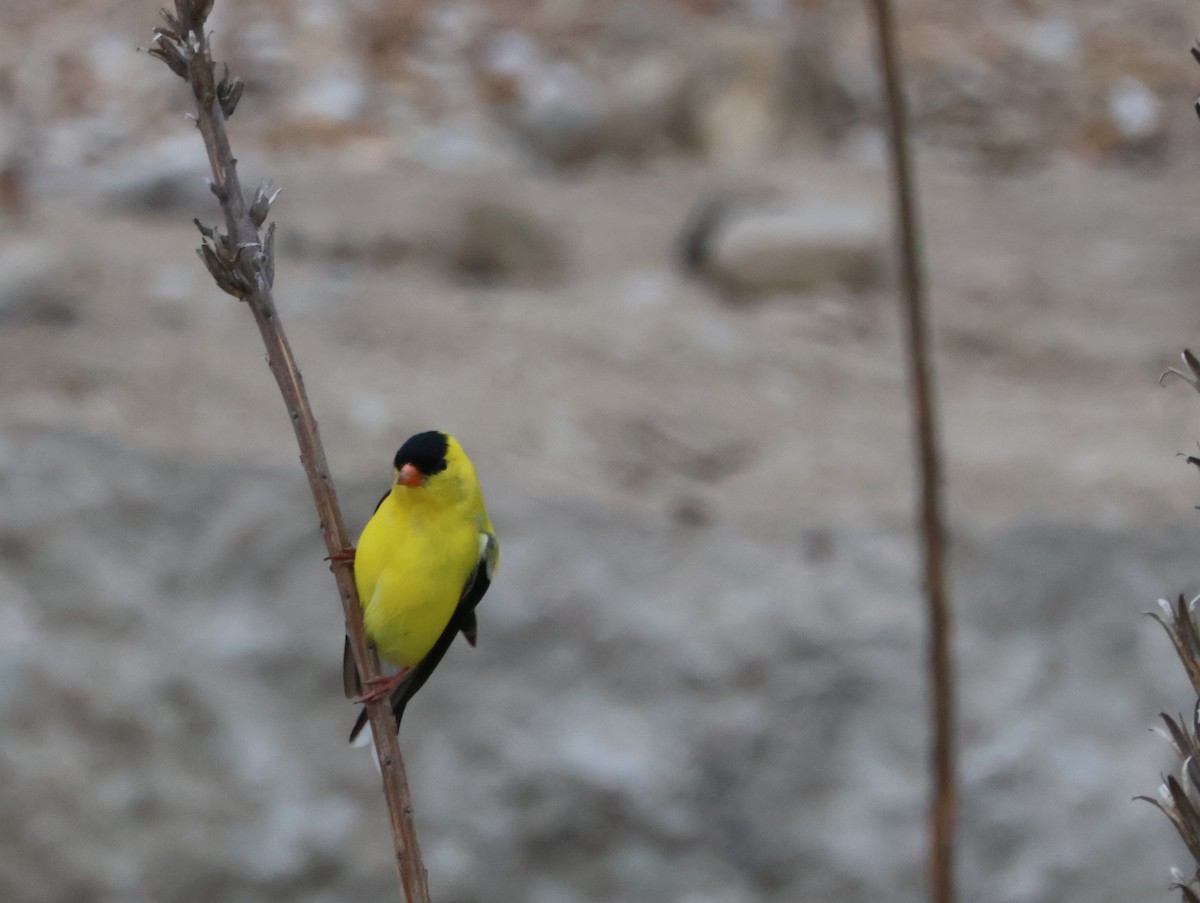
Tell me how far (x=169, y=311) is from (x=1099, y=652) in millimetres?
2739

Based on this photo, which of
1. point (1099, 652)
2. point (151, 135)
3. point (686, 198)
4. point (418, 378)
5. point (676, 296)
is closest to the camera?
point (1099, 652)

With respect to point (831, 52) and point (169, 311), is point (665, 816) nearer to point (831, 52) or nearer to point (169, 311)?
point (169, 311)

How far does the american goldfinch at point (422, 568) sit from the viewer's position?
1273mm

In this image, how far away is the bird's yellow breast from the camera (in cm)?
128

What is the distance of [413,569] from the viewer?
4.20 ft

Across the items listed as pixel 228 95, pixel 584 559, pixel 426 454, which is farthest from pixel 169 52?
pixel 584 559

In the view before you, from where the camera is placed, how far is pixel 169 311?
429 cm

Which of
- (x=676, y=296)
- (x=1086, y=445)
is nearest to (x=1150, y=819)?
(x=1086, y=445)

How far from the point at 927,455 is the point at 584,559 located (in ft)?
8.24

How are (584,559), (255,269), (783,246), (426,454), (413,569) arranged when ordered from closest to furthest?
(255,269), (426,454), (413,569), (584,559), (783,246)

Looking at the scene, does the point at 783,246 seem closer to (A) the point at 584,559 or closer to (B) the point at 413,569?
(A) the point at 584,559

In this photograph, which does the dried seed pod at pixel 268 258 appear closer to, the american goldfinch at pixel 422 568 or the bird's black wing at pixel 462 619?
the american goldfinch at pixel 422 568

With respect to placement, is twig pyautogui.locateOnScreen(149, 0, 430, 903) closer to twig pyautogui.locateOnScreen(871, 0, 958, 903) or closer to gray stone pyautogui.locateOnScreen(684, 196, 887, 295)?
twig pyautogui.locateOnScreen(871, 0, 958, 903)

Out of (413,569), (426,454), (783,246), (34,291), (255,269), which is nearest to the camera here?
(255,269)
